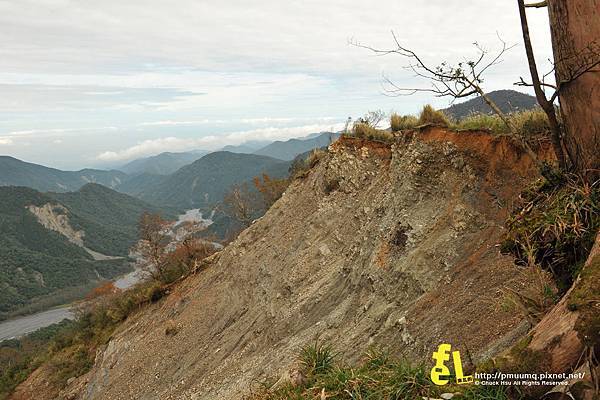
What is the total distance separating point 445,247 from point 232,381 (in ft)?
20.7

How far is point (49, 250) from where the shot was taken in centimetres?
13388

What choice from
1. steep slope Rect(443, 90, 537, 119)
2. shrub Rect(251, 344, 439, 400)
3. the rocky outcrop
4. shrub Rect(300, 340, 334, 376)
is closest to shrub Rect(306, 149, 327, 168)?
steep slope Rect(443, 90, 537, 119)

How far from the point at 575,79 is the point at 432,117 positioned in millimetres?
6036

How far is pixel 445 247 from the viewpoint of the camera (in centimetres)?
819

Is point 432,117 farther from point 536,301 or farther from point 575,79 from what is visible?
point 536,301

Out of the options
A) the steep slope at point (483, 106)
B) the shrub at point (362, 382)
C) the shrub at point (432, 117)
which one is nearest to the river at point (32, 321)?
the steep slope at point (483, 106)

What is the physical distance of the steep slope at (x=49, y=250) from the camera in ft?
359

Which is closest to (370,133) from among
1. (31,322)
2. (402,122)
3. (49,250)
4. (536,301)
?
(402,122)

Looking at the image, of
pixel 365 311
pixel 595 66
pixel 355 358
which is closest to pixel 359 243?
pixel 365 311

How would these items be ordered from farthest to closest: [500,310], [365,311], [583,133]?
[365,311], [500,310], [583,133]

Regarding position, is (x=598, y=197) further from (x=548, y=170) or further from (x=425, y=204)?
(x=425, y=204)

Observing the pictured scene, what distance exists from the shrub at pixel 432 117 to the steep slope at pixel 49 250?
115m

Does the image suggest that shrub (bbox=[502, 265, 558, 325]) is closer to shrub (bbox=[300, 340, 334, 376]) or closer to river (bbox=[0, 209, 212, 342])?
shrub (bbox=[300, 340, 334, 376])
